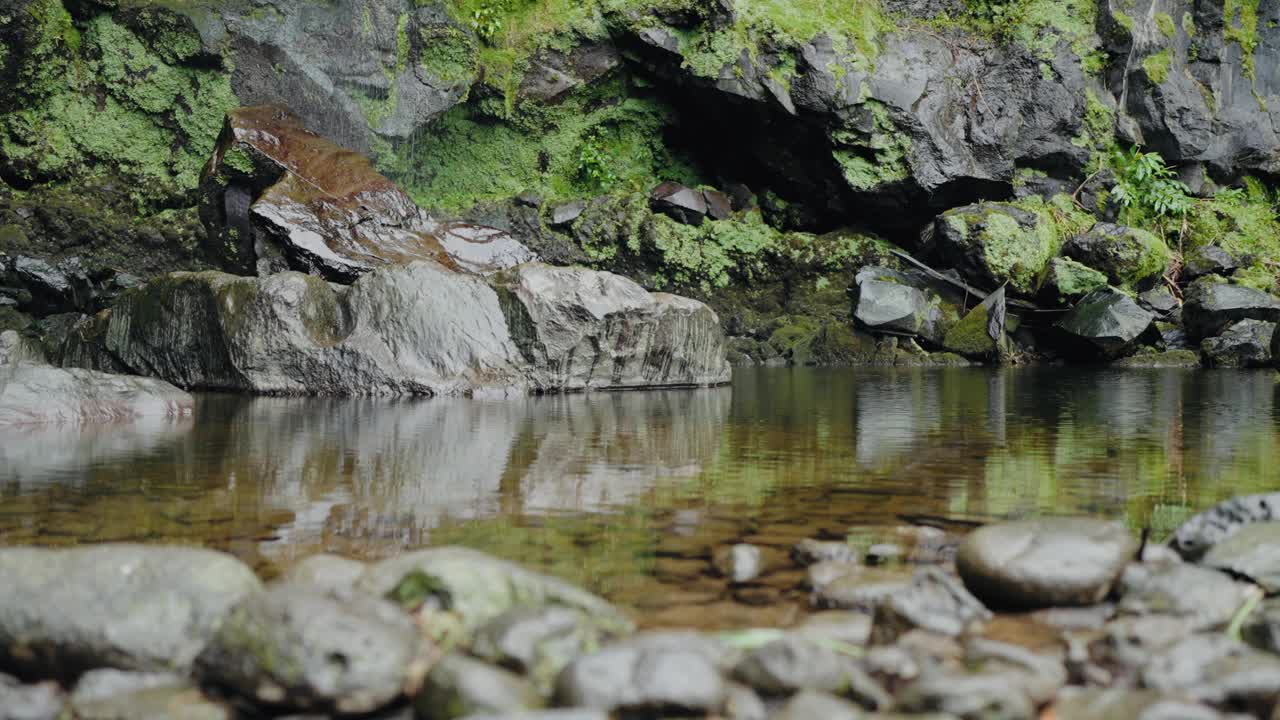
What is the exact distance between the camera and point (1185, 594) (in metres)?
2.49

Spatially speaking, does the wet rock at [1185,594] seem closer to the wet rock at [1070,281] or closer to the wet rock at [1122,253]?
the wet rock at [1070,281]

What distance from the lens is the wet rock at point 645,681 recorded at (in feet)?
6.06

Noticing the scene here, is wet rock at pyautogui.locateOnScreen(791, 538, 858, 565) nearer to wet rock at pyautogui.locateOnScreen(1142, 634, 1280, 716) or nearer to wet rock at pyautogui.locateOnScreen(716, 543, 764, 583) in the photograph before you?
wet rock at pyautogui.locateOnScreen(716, 543, 764, 583)

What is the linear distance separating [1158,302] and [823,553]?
50.1ft

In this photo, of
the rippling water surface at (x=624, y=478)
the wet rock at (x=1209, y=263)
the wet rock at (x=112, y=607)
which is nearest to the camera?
the wet rock at (x=112, y=607)

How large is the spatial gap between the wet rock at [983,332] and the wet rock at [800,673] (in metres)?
14.6

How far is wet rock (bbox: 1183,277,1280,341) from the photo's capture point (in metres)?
Result: 15.1

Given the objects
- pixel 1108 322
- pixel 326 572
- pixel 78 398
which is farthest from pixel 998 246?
pixel 326 572

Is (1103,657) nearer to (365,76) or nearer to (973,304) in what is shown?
(973,304)

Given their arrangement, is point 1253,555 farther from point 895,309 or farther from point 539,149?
point 539,149

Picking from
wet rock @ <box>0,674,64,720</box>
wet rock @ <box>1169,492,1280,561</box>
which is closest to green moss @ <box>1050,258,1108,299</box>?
wet rock @ <box>1169,492,1280,561</box>

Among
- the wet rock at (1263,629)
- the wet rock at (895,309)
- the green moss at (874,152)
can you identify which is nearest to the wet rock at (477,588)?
the wet rock at (1263,629)

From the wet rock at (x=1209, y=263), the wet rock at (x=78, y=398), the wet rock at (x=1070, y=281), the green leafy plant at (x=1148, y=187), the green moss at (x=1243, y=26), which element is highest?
the green moss at (x=1243, y=26)

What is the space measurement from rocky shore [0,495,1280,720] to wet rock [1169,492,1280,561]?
0.61 feet
